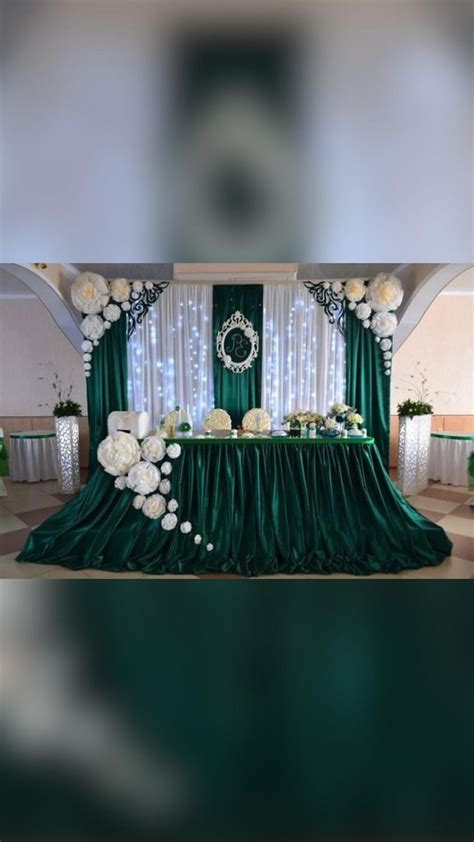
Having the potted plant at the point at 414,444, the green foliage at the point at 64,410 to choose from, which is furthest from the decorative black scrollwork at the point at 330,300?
the green foliage at the point at 64,410

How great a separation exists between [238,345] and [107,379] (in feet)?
5.92

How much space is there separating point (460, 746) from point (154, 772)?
0.27 metres

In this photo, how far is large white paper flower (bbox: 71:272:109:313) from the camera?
5.13 m

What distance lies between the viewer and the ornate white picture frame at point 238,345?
6.35m

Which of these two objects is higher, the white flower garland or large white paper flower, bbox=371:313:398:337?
large white paper flower, bbox=371:313:398:337

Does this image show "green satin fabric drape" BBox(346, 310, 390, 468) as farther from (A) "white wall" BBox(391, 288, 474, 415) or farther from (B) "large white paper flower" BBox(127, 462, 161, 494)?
(B) "large white paper flower" BBox(127, 462, 161, 494)

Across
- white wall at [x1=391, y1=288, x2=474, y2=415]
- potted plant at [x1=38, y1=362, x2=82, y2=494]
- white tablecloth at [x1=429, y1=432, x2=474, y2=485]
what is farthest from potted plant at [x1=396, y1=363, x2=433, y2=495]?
potted plant at [x1=38, y1=362, x2=82, y2=494]

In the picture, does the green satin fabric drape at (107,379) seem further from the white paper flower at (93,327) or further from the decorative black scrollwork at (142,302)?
the white paper flower at (93,327)

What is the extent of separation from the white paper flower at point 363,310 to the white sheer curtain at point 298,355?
642mm

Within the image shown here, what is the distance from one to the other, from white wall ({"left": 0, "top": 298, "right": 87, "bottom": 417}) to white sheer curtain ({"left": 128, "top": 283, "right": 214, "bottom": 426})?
1589mm

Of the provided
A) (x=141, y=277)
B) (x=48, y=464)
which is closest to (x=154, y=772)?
(x=141, y=277)

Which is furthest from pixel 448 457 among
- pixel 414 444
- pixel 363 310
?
pixel 363 310
